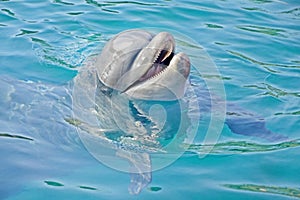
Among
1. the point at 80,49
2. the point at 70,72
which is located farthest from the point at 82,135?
the point at 80,49

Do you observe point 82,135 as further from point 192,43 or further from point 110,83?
point 192,43

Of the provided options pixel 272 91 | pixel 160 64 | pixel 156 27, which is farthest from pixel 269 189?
pixel 156 27

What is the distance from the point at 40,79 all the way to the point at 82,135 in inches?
65.6

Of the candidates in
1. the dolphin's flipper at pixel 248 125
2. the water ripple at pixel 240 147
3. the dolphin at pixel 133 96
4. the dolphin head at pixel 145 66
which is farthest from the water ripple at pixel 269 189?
the dolphin head at pixel 145 66

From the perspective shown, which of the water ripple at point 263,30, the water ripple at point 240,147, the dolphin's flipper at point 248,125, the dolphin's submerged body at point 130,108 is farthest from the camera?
the water ripple at point 263,30

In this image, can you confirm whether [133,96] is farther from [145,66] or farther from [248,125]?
[248,125]

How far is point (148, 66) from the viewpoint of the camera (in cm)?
520

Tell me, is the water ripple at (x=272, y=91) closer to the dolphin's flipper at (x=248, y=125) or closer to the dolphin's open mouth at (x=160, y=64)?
the dolphin's flipper at (x=248, y=125)

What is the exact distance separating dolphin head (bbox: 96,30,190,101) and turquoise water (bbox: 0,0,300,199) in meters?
0.54

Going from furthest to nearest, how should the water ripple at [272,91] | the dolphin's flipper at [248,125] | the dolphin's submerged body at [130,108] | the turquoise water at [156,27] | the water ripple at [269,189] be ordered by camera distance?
the water ripple at [272,91] → the dolphin's flipper at [248,125] → the dolphin's submerged body at [130,108] → the turquoise water at [156,27] → the water ripple at [269,189]

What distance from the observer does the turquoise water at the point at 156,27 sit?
467 centimetres

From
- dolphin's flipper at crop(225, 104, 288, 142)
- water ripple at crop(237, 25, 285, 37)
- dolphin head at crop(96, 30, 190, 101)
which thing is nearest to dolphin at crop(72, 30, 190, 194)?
dolphin head at crop(96, 30, 190, 101)

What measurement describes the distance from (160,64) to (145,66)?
15cm

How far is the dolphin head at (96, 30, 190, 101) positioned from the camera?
5172 millimetres
